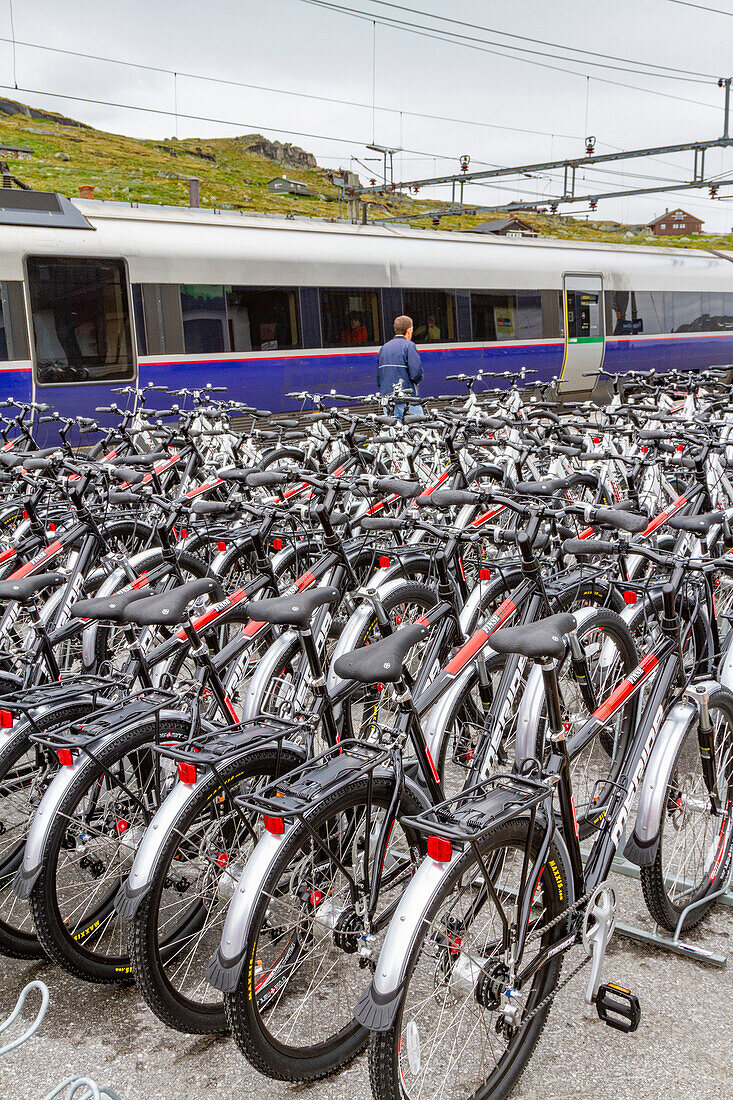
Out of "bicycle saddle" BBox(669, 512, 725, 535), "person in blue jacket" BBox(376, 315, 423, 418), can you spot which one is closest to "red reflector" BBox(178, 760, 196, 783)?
"bicycle saddle" BBox(669, 512, 725, 535)

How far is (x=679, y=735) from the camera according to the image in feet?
9.53

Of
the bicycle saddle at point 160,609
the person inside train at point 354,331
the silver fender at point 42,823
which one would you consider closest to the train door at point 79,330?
the person inside train at point 354,331

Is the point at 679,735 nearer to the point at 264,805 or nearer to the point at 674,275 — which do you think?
the point at 264,805

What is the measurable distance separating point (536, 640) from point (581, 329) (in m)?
16.4

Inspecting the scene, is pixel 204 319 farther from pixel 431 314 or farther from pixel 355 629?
pixel 355 629

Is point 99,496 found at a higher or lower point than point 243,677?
higher

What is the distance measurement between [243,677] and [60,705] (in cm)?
99

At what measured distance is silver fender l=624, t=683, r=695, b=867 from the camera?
2838mm

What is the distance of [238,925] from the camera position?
2281mm

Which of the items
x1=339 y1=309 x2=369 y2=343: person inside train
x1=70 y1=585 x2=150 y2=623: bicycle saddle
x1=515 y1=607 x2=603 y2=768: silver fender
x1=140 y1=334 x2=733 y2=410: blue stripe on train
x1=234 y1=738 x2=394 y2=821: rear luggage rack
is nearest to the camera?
x1=234 y1=738 x2=394 y2=821: rear luggage rack

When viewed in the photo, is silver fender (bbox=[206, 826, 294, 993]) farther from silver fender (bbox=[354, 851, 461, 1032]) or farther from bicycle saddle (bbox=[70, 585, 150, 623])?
bicycle saddle (bbox=[70, 585, 150, 623])

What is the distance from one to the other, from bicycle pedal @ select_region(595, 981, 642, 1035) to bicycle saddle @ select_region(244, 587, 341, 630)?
1266 millimetres

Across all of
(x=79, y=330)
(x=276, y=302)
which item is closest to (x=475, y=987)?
(x=79, y=330)

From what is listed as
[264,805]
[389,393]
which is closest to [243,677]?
[264,805]
